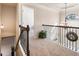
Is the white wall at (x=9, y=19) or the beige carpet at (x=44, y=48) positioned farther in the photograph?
the beige carpet at (x=44, y=48)

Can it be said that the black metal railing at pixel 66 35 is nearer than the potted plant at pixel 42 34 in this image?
No

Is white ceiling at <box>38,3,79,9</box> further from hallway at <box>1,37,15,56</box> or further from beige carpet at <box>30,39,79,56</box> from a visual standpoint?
hallway at <box>1,37,15,56</box>

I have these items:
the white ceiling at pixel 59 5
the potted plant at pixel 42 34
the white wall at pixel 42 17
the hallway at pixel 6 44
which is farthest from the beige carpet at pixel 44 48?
the white ceiling at pixel 59 5

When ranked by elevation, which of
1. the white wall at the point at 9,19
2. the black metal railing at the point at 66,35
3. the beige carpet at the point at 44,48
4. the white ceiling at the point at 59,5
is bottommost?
the beige carpet at the point at 44,48

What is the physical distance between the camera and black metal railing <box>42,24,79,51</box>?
2539mm

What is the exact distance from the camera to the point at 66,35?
281cm

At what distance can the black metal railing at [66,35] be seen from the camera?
8.33 ft

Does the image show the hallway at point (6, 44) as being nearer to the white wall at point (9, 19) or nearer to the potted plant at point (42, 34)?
the white wall at point (9, 19)

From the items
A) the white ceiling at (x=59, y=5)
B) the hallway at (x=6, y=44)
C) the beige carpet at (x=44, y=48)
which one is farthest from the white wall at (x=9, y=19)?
the white ceiling at (x=59, y=5)

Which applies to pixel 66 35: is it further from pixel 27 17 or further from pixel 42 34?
pixel 27 17

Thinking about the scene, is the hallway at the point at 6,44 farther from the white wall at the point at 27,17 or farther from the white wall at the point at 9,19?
the white wall at the point at 27,17

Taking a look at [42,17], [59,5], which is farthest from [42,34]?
[59,5]

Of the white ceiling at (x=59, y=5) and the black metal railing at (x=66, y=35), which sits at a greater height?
the white ceiling at (x=59, y=5)

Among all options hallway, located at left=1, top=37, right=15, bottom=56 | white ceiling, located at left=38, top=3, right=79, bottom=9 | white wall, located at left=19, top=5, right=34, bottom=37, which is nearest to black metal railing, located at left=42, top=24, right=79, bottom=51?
white wall, located at left=19, top=5, right=34, bottom=37
